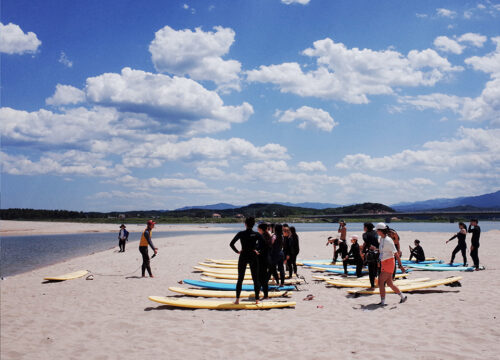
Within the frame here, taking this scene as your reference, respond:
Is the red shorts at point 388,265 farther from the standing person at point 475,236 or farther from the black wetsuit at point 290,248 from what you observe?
the standing person at point 475,236

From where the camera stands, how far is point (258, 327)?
21.8 ft

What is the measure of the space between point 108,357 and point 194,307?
2.98 metres

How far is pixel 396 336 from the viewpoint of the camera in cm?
591

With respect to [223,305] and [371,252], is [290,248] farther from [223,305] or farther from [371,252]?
[223,305]

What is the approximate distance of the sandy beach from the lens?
534cm

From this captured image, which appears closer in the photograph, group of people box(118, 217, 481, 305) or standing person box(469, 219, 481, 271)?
group of people box(118, 217, 481, 305)

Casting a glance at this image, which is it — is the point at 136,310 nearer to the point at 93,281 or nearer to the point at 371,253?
the point at 93,281

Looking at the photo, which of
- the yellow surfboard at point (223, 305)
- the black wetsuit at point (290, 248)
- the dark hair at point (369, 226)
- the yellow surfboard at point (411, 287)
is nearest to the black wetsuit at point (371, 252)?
the dark hair at point (369, 226)

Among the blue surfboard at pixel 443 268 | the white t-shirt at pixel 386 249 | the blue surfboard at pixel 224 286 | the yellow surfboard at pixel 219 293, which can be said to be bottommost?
the blue surfboard at pixel 443 268

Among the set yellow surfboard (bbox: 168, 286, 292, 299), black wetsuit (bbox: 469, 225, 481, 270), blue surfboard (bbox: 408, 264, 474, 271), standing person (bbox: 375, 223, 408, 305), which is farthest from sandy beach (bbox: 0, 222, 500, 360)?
blue surfboard (bbox: 408, 264, 474, 271)

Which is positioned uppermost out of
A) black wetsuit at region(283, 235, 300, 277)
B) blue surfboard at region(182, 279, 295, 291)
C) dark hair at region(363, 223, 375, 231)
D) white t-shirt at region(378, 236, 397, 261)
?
dark hair at region(363, 223, 375, 231)

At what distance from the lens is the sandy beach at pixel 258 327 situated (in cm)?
534

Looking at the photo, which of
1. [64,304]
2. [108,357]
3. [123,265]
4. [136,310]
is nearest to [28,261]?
[123,265]

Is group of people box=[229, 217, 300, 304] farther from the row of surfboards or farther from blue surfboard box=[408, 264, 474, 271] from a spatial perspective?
blue surfboard box=[408, 264, 474, 271]
